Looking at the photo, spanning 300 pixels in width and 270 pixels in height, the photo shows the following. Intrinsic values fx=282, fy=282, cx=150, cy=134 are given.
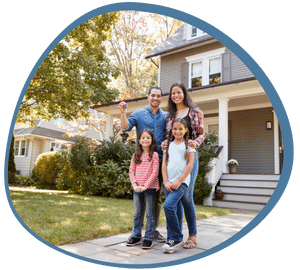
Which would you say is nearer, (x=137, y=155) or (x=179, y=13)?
(x=179, y=13)

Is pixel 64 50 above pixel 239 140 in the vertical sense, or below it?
above

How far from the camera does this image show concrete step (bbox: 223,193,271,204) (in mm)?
6963

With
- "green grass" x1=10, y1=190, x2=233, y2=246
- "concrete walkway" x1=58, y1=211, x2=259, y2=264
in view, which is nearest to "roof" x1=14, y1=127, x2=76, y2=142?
"green grass" x1=10, y1=190, x2=233, y2=246

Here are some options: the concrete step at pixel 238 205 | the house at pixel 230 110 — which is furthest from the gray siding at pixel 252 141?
the concrete step at pixel 238 205

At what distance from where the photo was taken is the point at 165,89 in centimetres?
1259

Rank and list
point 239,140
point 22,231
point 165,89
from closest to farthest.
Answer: point 22,231 → point 239,140 → point 165,89

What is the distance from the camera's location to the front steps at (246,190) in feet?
22.9

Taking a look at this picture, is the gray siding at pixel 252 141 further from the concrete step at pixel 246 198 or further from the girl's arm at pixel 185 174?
the girl's arm at pixel 185 174

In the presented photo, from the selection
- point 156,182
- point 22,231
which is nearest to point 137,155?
point 156,182

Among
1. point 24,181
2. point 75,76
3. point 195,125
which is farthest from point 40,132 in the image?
point 195,125

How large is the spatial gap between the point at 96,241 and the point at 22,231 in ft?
3.83

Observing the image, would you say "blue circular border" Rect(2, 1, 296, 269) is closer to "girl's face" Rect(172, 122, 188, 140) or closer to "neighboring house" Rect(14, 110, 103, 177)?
"girl's face" Rect(172, 122, 188, 140)

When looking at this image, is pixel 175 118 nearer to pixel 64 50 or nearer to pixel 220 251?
pixel 220 251

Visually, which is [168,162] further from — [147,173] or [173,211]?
[173,211]
